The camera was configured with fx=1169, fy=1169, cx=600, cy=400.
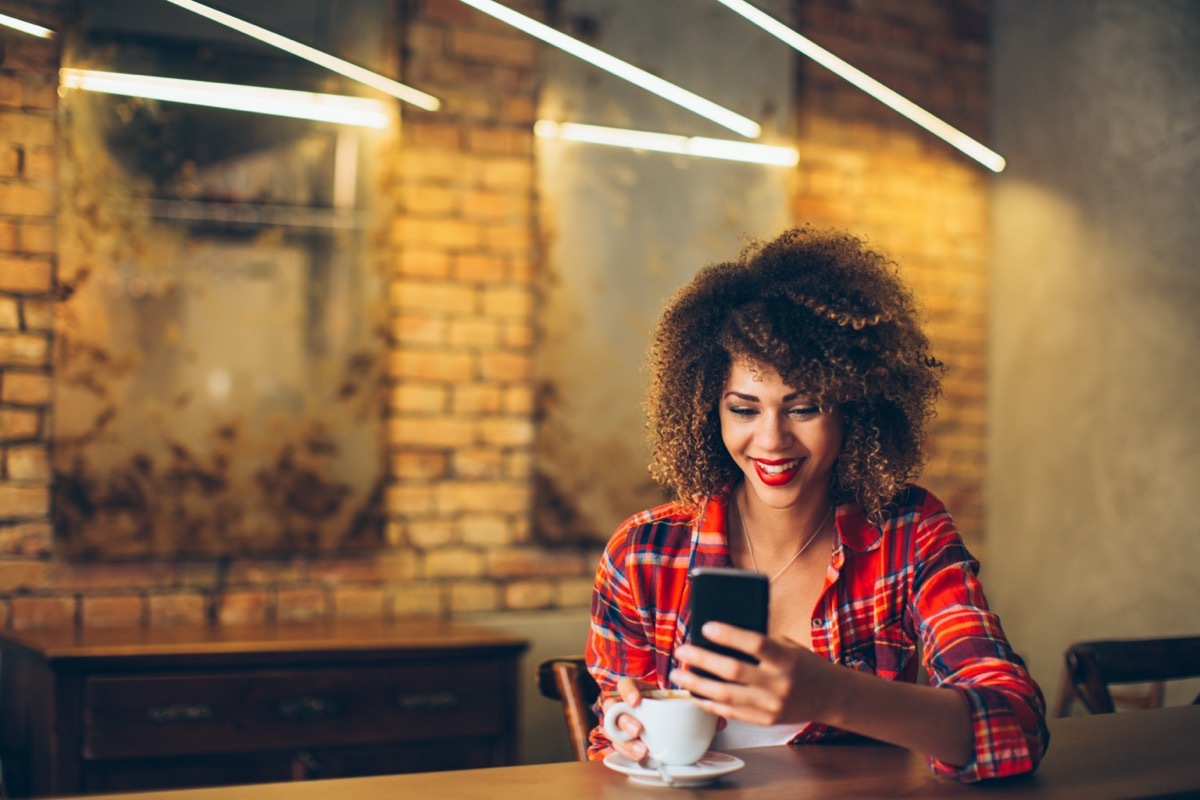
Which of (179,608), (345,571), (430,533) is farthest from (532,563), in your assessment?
(179,608)

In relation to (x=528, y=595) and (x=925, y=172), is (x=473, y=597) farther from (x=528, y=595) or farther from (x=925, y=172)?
(x=925, y=172)

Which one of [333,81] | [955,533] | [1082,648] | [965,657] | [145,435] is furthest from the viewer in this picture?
[333,81]

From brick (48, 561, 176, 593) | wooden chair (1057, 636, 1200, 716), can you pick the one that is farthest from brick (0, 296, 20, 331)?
wooden chair (1057, 636, 1200, 716)

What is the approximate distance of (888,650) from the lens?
5.69 ft

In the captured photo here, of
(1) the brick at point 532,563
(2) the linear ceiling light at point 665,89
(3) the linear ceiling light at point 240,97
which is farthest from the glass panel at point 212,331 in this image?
(2) the linear ceiling light at point 665,89

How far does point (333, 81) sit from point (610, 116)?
0.86m

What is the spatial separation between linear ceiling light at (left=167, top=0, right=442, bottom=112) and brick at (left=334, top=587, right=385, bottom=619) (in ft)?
4.56

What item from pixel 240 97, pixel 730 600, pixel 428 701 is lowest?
pixel 428 701

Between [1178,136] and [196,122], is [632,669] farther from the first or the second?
[1178,136]

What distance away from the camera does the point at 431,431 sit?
3.39 metres

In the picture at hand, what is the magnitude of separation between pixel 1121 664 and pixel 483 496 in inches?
74.8

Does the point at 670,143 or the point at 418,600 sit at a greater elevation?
the point at 670,143

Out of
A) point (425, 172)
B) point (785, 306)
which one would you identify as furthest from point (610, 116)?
point (785, 306)

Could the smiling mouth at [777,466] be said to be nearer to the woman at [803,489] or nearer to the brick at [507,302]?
the woman at [803,489]
